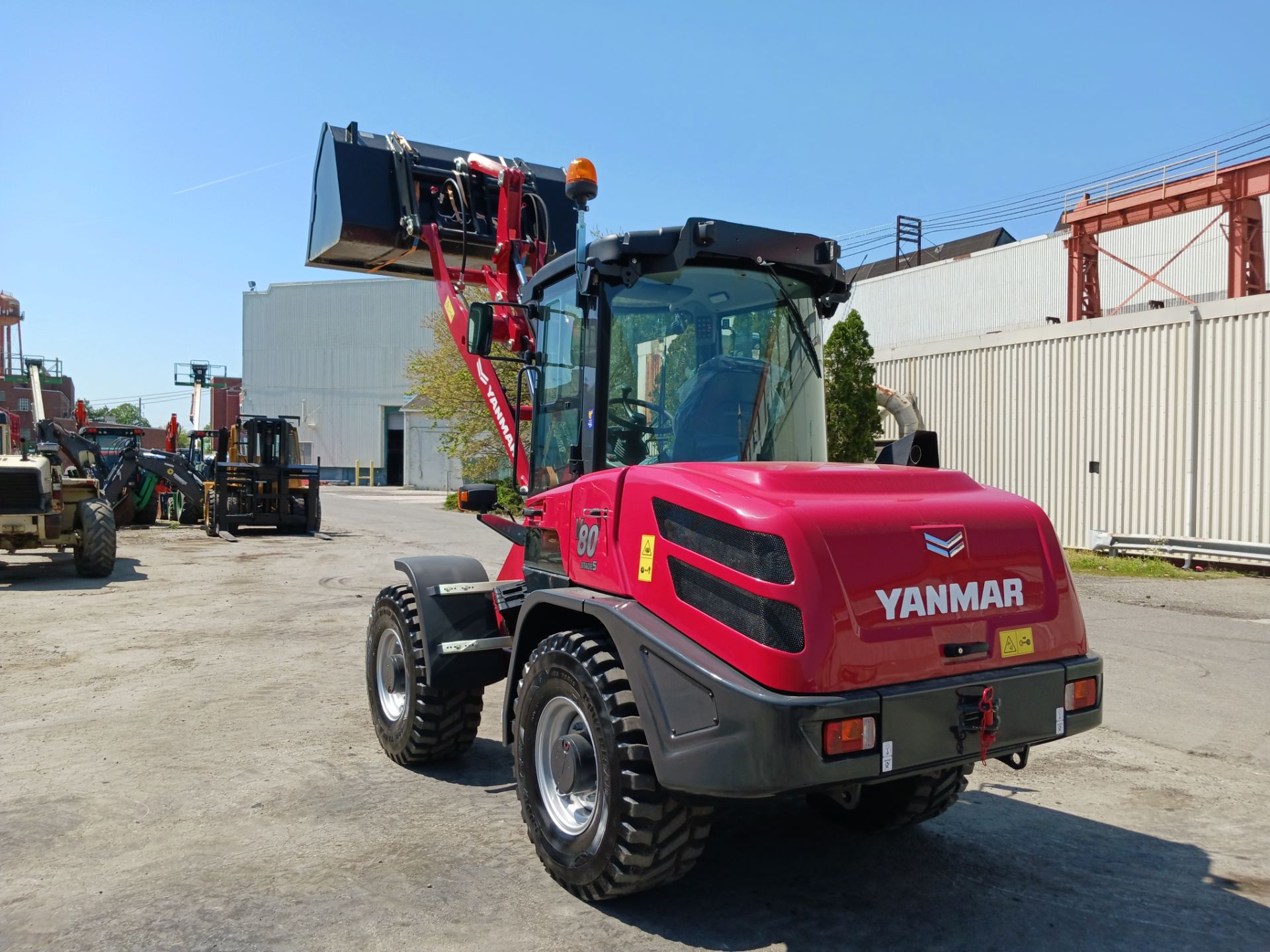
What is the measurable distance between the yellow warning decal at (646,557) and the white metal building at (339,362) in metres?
52.7

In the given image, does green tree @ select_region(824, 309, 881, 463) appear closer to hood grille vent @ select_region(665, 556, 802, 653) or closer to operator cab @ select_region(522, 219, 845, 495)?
operator cab @ select_region(522, 219, 845, 495)

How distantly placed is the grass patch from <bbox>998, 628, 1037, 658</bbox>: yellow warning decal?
39.2 feet

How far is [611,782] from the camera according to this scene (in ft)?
11.4

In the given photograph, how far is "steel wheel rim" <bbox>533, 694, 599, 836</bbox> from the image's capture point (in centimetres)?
383

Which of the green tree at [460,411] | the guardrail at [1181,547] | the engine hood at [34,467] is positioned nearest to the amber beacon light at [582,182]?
the engine hood at [34,467]

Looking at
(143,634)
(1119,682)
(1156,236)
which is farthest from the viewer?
(1156,236)

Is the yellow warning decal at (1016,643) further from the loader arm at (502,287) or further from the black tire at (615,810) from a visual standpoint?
the loader arm at (502,287)

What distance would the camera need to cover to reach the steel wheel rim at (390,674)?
563cm

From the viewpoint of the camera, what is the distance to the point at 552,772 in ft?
13.1

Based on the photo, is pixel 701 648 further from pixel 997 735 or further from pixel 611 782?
pixel 997 735

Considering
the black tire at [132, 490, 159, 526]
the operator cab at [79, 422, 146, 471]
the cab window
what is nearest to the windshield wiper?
the cab window

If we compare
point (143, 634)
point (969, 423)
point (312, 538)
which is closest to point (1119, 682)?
point (143, 634)

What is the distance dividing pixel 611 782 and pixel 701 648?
58 centimetres

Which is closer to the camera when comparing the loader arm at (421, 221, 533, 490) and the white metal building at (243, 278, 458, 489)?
the loader arm at (421, 221, 533, 490)
